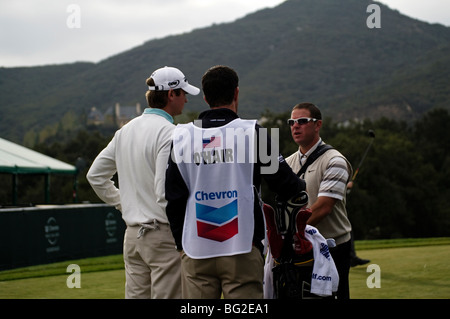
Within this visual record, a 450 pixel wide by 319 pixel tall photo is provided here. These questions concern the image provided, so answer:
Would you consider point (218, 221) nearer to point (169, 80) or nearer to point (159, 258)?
point (159, 258)

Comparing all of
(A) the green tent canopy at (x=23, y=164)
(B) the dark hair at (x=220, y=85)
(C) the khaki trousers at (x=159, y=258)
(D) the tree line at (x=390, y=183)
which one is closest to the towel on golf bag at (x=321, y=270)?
(C) the khaki trousers at (x=159, y=258)

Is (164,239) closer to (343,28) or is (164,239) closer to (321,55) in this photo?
(321,55)

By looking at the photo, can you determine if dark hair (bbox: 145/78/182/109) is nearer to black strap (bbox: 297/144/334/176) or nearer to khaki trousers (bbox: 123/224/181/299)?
khaki trousers (bbox: 123/224/181/299)

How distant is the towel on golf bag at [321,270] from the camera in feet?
13.2

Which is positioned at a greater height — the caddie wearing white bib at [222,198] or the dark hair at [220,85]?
the dark hair at [220,85]

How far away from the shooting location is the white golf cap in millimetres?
4559

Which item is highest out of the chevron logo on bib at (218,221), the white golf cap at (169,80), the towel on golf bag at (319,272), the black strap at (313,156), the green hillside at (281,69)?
the green hillside at (281,69)

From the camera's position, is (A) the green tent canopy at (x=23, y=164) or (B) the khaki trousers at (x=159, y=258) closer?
(B) the khaki trousers at (x=159, y=258)

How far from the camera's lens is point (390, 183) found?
54.5m

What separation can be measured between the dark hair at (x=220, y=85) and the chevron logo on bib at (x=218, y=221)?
584mm

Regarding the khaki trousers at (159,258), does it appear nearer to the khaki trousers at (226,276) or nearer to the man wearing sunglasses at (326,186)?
the khaki trousers at (226,276)

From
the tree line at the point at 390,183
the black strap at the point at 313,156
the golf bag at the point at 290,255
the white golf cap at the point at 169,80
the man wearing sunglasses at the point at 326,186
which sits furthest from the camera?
the tree line at the point at 390,183

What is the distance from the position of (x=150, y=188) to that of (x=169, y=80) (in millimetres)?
759
